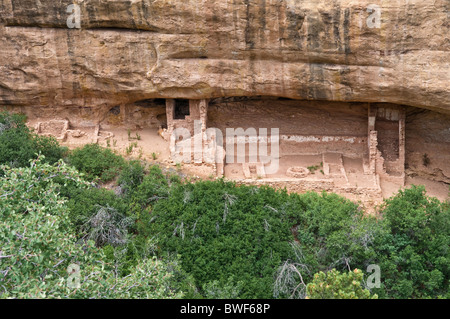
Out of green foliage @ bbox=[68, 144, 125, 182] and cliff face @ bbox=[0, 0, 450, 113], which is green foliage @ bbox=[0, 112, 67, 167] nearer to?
green foliage @ bbox=[68, 144, 125, 182]

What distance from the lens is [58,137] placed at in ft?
43.3

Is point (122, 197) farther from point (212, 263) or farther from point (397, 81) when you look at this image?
point (397, 81)

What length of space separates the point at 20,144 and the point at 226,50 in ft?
16.9

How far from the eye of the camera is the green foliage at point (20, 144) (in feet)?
38.8

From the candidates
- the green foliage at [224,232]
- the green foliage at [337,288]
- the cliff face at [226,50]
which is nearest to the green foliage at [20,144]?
the cliff face at [226,50]

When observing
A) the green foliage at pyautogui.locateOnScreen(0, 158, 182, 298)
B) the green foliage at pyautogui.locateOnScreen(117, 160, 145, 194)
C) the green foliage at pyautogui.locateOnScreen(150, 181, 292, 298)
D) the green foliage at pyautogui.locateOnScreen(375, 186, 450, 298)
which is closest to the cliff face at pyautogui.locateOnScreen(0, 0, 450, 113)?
the green foliage at pyautogui.locateOnScreen(117, 160, 145, 194)

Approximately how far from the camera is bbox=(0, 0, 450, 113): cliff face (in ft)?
35.8

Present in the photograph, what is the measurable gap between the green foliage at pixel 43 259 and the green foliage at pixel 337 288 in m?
2.46

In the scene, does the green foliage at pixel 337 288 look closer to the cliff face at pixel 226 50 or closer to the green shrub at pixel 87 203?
the green shrub at pixel 87 203

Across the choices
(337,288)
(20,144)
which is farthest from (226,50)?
(337,288)

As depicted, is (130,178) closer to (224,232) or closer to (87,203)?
(87,203)

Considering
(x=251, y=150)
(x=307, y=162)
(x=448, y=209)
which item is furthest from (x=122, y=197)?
(x=448, y=209)

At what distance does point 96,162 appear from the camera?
12094mm

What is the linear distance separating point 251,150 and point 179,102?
2.32m
